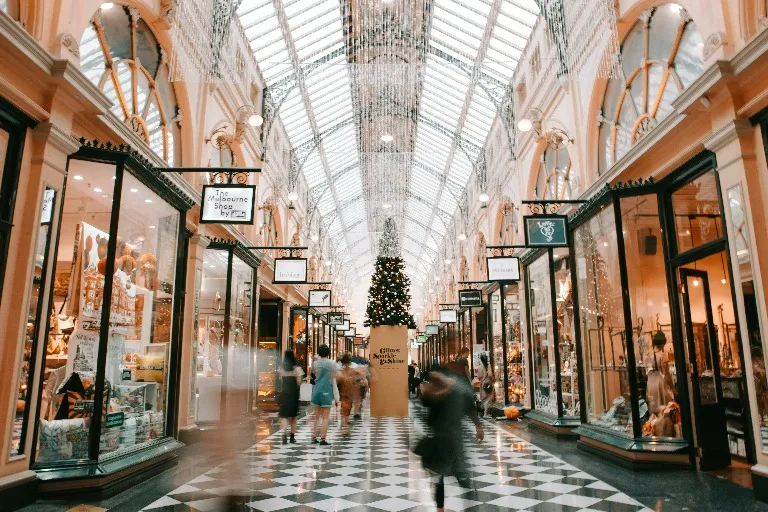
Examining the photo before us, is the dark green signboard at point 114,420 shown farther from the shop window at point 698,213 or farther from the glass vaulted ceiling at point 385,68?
the glass vaulted ceiling at point 385,68

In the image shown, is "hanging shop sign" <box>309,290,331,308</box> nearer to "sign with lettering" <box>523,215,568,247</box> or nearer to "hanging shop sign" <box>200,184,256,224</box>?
"hanging shop sign" <box>200,184,256,224</box>

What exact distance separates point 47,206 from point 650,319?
720 cm

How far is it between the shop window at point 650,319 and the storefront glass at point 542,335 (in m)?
2.96

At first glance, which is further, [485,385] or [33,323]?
[485,385]

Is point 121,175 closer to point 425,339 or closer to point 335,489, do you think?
point 335,489

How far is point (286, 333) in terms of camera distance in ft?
57.5

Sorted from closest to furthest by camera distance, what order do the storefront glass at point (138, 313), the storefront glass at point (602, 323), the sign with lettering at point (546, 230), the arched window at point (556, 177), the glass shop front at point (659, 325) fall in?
the storefront glass at point (138, 313) → the glass shop front at point (659, 325) → the storefront glass at point (602, 323) → the sign with lettering at point (546, 230) → the arched window at point (556, 177)

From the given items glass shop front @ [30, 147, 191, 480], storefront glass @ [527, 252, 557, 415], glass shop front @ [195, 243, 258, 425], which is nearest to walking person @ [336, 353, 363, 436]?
glass shop front @ [195, 243, 258, 425]

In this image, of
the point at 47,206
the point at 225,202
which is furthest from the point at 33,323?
the point at 225,202

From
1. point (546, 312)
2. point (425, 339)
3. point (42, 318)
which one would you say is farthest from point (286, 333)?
point (425, 339)

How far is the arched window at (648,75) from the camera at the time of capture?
248 inches

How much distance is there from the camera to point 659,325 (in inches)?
274

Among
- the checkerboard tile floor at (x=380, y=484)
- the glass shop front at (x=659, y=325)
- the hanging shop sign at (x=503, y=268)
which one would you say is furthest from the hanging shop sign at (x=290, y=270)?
the glass shop front at (x=659, y=325)

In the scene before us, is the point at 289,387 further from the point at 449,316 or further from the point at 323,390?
the point at 449,316
